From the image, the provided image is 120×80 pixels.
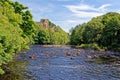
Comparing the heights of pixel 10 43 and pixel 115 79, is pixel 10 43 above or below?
above

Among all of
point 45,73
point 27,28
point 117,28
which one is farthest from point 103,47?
point 45,73

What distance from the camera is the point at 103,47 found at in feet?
446

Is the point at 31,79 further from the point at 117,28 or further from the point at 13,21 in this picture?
the point at 117,28

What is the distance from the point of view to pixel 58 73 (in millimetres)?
53781

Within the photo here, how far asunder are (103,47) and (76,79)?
8962 cm

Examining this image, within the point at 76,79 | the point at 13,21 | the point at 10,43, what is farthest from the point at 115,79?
the point at 13,21

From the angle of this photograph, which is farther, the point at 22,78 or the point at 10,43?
the point at 10,43

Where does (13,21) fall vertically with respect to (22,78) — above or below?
above

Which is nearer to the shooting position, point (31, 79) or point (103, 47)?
point (31, 79)

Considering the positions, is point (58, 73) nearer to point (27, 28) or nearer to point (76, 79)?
point (76, 79)

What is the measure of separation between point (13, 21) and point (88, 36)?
103 m

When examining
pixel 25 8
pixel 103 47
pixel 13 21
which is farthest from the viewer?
pixel 103 47

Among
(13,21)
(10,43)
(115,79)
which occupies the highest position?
(13,21)

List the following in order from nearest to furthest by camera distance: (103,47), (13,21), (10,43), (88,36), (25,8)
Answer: (10,43)
(13,21)
(25,8)
(103,47)
(88,36)
